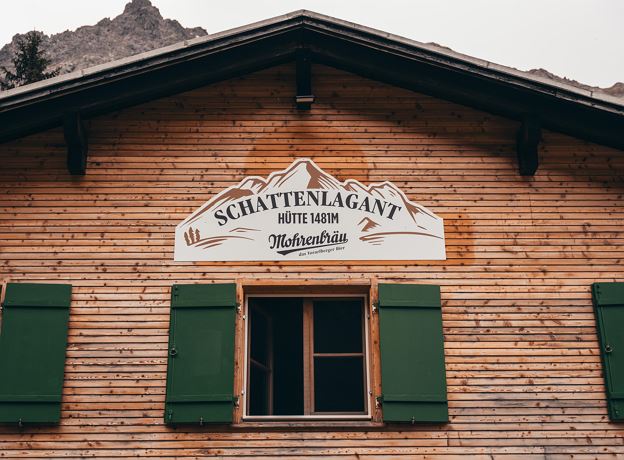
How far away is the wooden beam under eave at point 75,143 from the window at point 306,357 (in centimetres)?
242

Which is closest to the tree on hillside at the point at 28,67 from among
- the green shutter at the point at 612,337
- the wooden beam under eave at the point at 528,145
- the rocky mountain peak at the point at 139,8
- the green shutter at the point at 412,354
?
the wooden beam under eave at the point at 528,145

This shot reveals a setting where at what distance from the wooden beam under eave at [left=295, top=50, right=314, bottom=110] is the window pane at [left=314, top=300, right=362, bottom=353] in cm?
231

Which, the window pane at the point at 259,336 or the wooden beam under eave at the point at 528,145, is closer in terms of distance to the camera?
the window pane at the point at 259,336

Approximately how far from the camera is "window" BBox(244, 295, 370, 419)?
845 cm

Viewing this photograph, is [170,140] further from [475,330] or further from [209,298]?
[475,330]

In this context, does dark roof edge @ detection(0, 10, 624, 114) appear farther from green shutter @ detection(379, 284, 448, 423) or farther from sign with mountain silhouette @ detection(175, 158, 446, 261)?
green shutter @ detection(379, 284, 448, 423)

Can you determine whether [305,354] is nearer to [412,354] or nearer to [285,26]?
[412,354]

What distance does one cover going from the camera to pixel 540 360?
8.30 metres

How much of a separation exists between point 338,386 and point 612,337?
9.60 feet

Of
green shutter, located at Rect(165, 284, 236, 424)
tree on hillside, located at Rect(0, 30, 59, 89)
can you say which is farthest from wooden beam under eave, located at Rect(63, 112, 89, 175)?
tree on hillside, located at Rect(0, 30, 59, 89)

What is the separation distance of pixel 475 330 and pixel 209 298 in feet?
9.33

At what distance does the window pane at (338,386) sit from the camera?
333 inches

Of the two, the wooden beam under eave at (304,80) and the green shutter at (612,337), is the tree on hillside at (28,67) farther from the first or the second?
the green shutter at (612,337)

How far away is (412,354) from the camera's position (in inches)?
323
